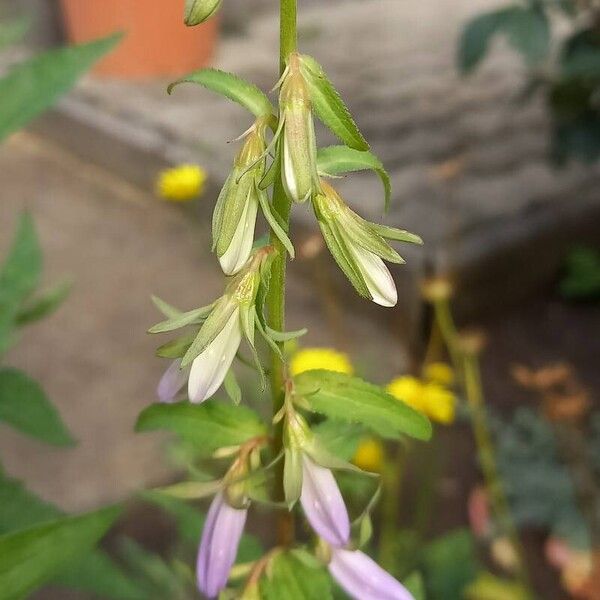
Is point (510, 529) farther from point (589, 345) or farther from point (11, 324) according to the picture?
point (11, 324)

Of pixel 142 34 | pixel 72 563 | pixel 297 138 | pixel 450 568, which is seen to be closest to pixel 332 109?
pixel 297 138

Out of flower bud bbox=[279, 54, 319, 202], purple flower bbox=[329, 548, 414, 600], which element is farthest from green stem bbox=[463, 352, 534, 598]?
flower bud bbox=[279, 54, 319, 202]

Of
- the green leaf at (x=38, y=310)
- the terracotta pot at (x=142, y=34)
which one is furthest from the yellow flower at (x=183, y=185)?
the terracotta pot at (x=142, y=34)

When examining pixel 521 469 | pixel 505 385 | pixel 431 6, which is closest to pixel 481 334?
pixel 505 385

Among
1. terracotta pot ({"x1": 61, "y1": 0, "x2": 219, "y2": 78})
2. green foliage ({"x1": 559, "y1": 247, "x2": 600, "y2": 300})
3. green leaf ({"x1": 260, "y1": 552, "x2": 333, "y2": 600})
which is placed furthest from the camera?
terracotta pot ({"x1": 61, "y1": 0, "x2": 219, "y2": 78})

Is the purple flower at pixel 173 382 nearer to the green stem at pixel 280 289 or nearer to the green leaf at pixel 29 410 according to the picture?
the green stem at pixel 280 289

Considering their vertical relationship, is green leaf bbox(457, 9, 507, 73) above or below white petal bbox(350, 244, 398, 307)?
below

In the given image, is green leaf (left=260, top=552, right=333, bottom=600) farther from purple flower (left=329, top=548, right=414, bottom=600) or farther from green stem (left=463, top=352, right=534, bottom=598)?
green stem (left=463, top=352, right=534, bottom=598)
